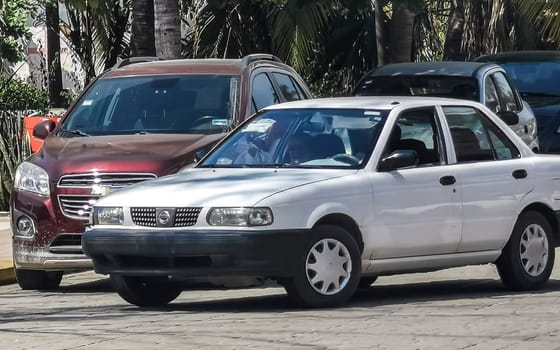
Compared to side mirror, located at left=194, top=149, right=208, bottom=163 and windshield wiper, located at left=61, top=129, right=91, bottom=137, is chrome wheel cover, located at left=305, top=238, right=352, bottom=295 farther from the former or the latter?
windshield wiper, located at left=61, top=129, right=91, bottom=137

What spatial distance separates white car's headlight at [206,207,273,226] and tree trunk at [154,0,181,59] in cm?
781

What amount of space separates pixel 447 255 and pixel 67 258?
337 cm

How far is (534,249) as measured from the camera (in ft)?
35.3

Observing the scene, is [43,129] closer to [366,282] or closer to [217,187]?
[366,282]

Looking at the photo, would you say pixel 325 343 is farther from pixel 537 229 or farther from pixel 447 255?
pixel 537 229

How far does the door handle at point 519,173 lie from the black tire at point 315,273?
1.97 meters

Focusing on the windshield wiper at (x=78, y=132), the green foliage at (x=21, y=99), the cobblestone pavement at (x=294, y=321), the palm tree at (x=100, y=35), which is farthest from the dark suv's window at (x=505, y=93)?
the palm tree at (x=100, y=35)

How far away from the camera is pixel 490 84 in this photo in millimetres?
15602

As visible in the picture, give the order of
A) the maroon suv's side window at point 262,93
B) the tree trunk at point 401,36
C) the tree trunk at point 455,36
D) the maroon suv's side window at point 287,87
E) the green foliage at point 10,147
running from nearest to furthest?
the maroon suv's side window at point 262,93 < the maroon suv's side window at point 287,87 < the green foliage at point 10,147 < the tree trunk at point 401,36 < the tree trunk at point 455,36

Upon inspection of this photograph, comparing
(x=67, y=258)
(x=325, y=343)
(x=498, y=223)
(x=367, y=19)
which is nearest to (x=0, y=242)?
(x=67, y=258)

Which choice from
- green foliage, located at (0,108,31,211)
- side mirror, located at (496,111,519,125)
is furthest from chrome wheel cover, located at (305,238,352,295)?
green foliage, located at (0,108,31,211)

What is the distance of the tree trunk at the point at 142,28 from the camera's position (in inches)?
771

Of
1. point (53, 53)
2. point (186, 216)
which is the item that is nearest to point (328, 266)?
point (186, 216)

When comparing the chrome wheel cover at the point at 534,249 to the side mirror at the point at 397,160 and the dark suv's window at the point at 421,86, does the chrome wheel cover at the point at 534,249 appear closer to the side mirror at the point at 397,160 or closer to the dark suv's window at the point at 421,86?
the side mirror at the point at 397,160
